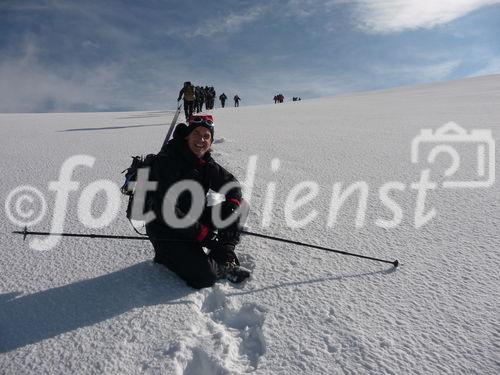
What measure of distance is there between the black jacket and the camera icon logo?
272 centimetres

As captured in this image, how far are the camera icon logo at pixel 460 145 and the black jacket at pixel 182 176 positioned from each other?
A: 8.92 ft

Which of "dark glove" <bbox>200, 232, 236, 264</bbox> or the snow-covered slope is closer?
the snow-covered slope

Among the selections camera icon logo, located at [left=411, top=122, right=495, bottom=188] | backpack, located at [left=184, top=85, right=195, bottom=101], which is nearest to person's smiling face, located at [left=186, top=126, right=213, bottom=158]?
camera icon logo, located at [left=411, top=122, right=495, bottom=188]

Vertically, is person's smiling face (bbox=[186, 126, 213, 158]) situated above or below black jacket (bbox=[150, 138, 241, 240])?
above

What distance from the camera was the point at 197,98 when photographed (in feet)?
49.0

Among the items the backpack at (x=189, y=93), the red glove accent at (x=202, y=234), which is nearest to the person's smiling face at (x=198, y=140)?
the red glove accent at (x=202, y=234)

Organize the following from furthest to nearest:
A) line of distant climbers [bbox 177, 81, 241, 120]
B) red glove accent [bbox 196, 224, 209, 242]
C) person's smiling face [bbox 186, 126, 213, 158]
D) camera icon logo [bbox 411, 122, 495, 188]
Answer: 1. line of distant climbers [bbox 177, 81, 241, 120]
2. camera icon logo [bbox 411, 122, 495, 188]
3. person's smiling face [bbox 186, 126, 213, 158]
4. red glove accent [bbox 196, 224, 209, 242]

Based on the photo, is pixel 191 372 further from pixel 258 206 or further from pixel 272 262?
pixel 258 206

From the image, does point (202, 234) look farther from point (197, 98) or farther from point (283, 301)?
point (197, 98)

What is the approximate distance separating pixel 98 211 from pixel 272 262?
5.90 feet

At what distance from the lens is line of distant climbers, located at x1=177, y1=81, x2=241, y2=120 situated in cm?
1040

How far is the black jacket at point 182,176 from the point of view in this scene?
2.15 meters

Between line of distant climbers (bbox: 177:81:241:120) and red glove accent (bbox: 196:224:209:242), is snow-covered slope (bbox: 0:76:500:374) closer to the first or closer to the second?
red glove accent (bbox: 196:224:209:242)

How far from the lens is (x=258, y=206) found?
3.29 meters
